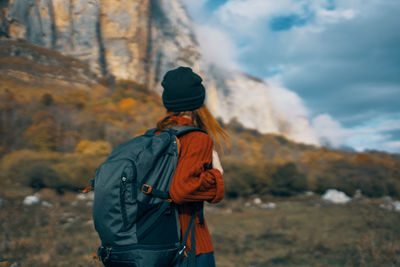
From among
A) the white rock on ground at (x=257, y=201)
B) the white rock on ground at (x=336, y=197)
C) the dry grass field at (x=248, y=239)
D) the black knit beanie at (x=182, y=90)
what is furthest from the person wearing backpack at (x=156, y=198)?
the white rock on ground at (x=336, y=197)

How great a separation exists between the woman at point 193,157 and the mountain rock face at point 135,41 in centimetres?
2651

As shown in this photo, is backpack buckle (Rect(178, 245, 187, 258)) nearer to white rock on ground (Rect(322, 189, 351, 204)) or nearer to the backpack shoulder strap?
the backpack shoulder strap

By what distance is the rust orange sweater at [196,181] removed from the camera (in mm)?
1226

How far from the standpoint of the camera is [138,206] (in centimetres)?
119

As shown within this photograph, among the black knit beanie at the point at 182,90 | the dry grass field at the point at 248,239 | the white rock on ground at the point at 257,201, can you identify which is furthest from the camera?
the white rock on ground at the point at 257,201

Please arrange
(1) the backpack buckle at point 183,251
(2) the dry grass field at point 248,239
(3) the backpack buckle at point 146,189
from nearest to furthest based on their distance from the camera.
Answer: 1. (3) the backpack buckle at point 146,189
2. (1) the backpack buckle at point 183,251
3. (2) the dry grass field at point 248,239

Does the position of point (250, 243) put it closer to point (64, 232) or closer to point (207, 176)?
point (64, 232)

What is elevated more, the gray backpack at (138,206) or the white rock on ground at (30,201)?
the gray backpack at (138,206)

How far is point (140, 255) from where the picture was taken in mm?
1187

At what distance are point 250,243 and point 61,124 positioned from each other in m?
15.4

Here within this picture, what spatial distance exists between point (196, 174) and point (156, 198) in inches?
7.1

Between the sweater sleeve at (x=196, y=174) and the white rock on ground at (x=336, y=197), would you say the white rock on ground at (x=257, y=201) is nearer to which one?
the white rock on ground at (x=336, y=197)

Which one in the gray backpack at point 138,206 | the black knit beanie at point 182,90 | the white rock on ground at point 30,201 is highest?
the black knit beanie at point 182,90

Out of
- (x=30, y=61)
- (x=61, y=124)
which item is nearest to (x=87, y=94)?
(x=30, y=61)
